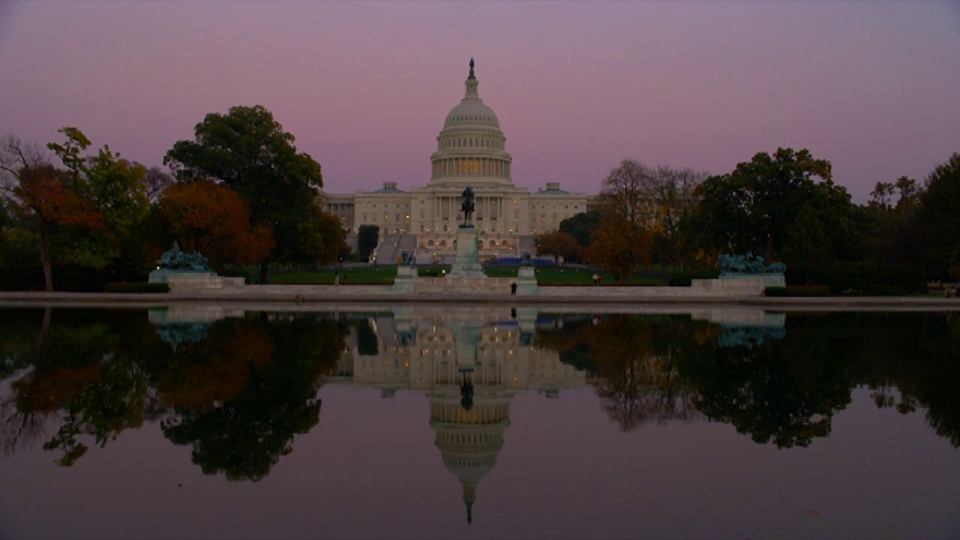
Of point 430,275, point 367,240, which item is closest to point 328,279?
point 430,275

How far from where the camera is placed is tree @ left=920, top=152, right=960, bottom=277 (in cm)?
4531

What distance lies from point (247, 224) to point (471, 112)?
97854 millimetres

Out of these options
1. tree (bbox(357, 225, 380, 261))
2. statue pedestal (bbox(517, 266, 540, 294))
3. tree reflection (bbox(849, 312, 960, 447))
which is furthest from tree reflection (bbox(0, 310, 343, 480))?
tree (bbox(357, 225, 380, 261))

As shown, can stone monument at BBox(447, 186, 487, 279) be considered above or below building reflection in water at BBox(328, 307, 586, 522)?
above

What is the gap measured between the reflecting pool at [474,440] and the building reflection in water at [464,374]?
6cm

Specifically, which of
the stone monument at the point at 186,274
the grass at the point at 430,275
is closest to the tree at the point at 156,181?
the grass at the point at 430,275

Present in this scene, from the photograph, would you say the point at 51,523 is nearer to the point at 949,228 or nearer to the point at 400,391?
the point at 400,391

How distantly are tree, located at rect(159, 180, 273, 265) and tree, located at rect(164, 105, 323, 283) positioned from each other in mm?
1921

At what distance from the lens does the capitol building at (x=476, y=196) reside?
463ft

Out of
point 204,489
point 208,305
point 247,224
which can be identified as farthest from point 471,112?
point 204,489

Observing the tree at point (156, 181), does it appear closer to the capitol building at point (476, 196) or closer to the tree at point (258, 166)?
the tree at point (258, 166)

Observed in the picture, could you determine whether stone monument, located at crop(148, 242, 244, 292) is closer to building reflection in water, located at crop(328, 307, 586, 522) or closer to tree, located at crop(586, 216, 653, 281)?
building reflection in water, located at crop(328, 307, 586, 522)

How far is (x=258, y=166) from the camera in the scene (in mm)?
51094

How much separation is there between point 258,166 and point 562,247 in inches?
1860
